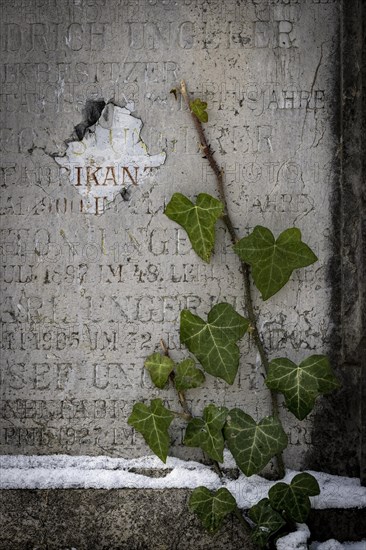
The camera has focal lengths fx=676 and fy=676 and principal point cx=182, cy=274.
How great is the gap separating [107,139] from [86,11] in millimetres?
536

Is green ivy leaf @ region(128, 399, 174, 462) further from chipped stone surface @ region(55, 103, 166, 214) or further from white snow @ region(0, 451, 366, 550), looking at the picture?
chipped stone surface @ region(55, 103, 166, 214)

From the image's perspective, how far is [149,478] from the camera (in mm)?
2764

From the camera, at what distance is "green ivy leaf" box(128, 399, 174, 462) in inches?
106

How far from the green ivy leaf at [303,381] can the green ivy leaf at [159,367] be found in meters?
0.41

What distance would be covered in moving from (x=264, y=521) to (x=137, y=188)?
143 centimetres

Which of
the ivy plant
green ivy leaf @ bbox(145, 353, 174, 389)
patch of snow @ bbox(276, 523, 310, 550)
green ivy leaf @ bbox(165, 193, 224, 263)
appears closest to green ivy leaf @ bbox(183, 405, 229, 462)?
the ivy plant

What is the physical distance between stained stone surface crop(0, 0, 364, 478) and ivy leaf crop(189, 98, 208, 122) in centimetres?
8

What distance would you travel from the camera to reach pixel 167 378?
279 cm

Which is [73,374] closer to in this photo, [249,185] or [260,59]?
[249,185]

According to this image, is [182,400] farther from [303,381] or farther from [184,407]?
[303,381]

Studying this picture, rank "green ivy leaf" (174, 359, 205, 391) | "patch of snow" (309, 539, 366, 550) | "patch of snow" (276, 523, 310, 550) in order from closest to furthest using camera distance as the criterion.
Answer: "patch of snow" (276, 523, 310, 550) → "patch of snow" (309, 539, 366, 550) → "green ivy leaf" (174, 359, 205, 391)

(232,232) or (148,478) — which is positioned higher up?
(232,232)

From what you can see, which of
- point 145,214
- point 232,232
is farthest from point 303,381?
point 145,214

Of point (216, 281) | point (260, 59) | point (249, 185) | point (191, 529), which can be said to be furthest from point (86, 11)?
point (191, 529)
